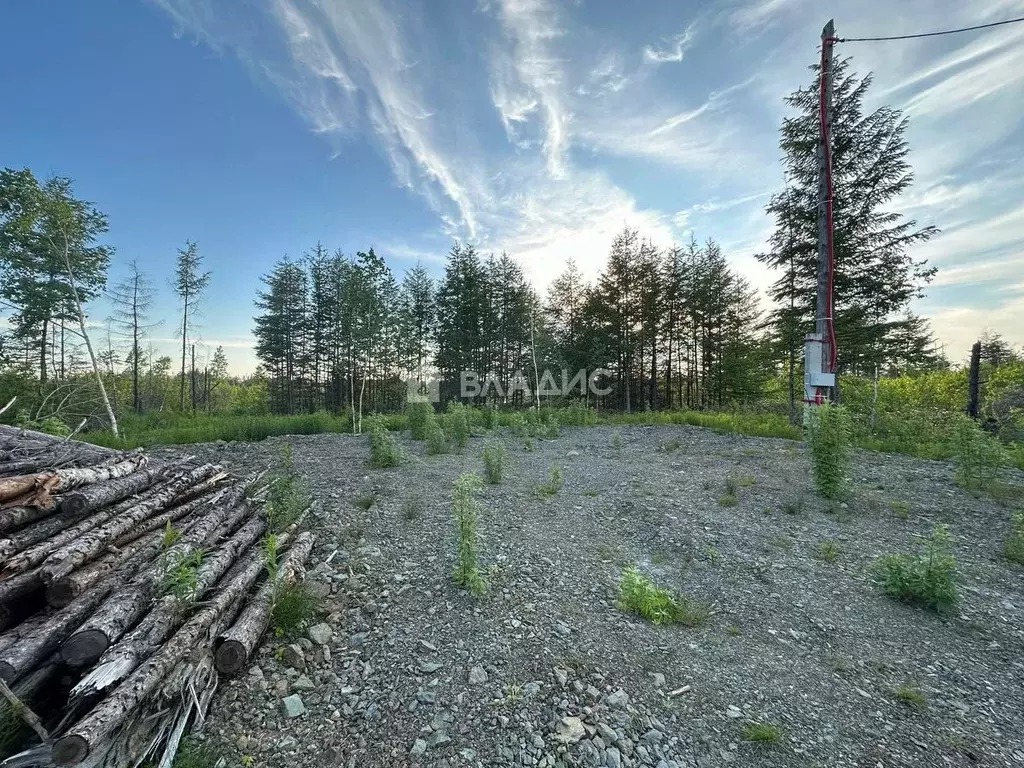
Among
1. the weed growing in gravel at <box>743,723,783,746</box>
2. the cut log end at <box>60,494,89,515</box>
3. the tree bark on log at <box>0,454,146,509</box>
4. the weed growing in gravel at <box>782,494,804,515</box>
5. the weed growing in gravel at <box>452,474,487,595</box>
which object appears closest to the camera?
the weed growing in gravel at <box>743,723,783,746</box>

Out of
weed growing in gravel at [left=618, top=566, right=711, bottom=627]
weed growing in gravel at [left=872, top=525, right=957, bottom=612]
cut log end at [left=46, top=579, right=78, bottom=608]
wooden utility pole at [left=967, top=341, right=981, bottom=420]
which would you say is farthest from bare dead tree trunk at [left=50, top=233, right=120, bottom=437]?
wooden utility pole at [left=967, top=341, right=981, bottom=420]

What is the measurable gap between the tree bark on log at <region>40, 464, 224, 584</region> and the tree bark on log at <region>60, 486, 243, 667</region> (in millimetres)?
318

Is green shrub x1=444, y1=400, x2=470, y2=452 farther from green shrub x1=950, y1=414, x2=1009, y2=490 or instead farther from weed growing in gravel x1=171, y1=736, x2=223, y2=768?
green shrub x1=950, y1=414, x2=1009, y2=490

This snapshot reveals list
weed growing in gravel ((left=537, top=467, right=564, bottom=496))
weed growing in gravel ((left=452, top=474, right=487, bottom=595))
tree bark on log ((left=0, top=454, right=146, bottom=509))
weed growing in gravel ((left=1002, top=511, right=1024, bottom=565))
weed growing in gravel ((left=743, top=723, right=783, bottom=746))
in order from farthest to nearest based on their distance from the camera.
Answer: weed growing in gravel ((left=537, top=467, right=564, bottom=496)), weed growing in gravel ((left=1002, top=511, right=1024, bottom=565)), weed growing in gravel ((left=452, top=474, right=487, bottom=595)), tree bark on log ((left=0, top=454, right=146, bottom=509)), weed growing in gravel ((left=743, top=723, right=783, bottom=746))

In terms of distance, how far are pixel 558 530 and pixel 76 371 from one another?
634 inches

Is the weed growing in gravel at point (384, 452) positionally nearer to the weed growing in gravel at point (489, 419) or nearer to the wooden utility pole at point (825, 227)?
the weed growing in gravel at point (489, 419)

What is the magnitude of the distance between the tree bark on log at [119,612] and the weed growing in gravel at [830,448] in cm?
624

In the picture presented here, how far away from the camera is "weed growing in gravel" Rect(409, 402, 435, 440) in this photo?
1004 centimetres

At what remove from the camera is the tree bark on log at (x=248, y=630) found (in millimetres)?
2113

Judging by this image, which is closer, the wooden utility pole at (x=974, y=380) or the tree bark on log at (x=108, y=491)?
the tree bark on log at (x=108, y=491)

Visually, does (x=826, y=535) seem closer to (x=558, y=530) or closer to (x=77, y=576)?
(x=558, y=530)

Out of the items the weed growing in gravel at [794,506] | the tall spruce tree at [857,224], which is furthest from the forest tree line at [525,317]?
the weed growing in gravel at [794,506]

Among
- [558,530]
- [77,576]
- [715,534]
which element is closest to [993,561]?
[715,534]

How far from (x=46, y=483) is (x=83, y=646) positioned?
1581mm
